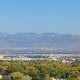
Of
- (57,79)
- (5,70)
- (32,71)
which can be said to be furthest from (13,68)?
(57,79)

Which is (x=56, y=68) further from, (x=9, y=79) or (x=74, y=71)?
(x=9, y=79)

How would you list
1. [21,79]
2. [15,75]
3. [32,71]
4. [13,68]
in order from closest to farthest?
[21,79] → [15,75] → [32,71] → [13,68]

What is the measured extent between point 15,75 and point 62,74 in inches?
431

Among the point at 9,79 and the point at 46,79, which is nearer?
the point at 9,79

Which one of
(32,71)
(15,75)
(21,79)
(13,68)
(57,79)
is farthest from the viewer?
(13,68)

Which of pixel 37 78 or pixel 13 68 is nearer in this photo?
pixel 37 78

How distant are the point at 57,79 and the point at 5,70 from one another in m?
8.69

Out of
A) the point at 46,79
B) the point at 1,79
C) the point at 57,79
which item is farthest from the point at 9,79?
the point at 57,79

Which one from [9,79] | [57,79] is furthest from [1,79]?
[57,79]

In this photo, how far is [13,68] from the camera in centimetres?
5278

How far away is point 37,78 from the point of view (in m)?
42.3

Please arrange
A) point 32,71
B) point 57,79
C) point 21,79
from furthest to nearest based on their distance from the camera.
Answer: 1. point 32,71
2. point 57,79
3. point 21,79

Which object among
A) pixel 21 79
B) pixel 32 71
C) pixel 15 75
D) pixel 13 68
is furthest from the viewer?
pixel 13 68

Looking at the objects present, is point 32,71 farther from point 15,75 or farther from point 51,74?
point 15,75
